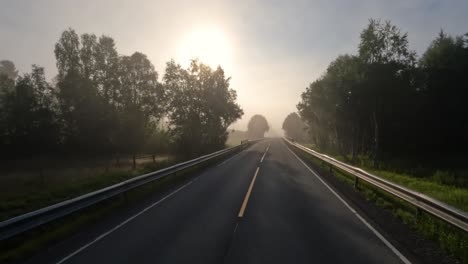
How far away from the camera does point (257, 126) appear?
523ft

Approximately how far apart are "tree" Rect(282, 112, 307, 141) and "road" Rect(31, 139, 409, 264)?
120422 millimetres

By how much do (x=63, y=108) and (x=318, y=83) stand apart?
36.7m

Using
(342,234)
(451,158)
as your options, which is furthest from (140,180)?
(451,158)

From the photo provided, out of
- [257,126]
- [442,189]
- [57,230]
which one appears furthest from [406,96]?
[257,126]

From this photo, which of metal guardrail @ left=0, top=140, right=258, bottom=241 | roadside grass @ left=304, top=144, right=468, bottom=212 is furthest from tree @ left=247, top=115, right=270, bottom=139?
metal guardrail @ left=0, top=140, right=258, bottom=241

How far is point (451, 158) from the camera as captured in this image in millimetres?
30203

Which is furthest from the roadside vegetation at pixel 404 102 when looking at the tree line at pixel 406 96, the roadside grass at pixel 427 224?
the roadside grass at pixel 427 224

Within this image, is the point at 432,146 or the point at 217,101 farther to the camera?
the point at 217,101

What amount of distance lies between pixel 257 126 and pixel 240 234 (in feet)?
502

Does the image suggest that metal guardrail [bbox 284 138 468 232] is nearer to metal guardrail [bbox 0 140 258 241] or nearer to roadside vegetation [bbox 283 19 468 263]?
metal guardrail [bbox 0 140 258 241]

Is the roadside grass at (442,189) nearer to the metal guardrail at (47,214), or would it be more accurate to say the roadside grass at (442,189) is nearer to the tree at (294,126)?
the metal guardrail at (47,214)

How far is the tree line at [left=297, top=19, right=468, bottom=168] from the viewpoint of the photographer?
28.0 meters

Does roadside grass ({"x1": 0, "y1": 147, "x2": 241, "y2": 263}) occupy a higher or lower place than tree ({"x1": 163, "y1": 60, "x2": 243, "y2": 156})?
lower

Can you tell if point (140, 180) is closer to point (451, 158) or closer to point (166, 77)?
point (166, 77)
